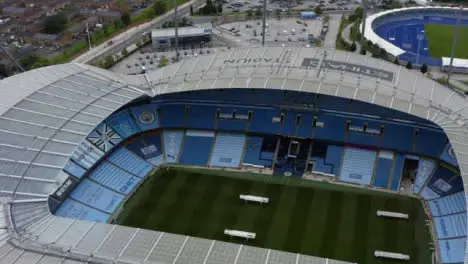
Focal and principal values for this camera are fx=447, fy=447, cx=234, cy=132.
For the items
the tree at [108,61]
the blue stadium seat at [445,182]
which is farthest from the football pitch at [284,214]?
the tree at [108,61]

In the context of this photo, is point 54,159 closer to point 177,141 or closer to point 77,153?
point 77,153

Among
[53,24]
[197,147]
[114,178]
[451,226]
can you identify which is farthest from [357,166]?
[53,24]

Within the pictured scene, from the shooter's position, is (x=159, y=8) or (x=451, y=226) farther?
(x=159, y=8)

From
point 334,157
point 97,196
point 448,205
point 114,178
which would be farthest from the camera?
point 334,157

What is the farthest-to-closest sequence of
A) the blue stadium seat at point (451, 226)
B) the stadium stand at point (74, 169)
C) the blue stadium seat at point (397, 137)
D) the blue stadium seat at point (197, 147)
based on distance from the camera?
the blue stadium seat at point (197, 147) < the blue stadium seat at point (397, 137) < the stadium stand at point (74, 169) < the blue stadium seat at point (451, 226)

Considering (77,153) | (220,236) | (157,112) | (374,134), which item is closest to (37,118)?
(77,153)

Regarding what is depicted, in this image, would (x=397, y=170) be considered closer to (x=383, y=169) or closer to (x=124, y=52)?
(x=383, y=169)

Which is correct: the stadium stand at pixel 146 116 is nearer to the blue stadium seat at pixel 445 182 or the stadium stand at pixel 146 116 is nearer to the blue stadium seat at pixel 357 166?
the blue stadium seat at pixel 357 166
